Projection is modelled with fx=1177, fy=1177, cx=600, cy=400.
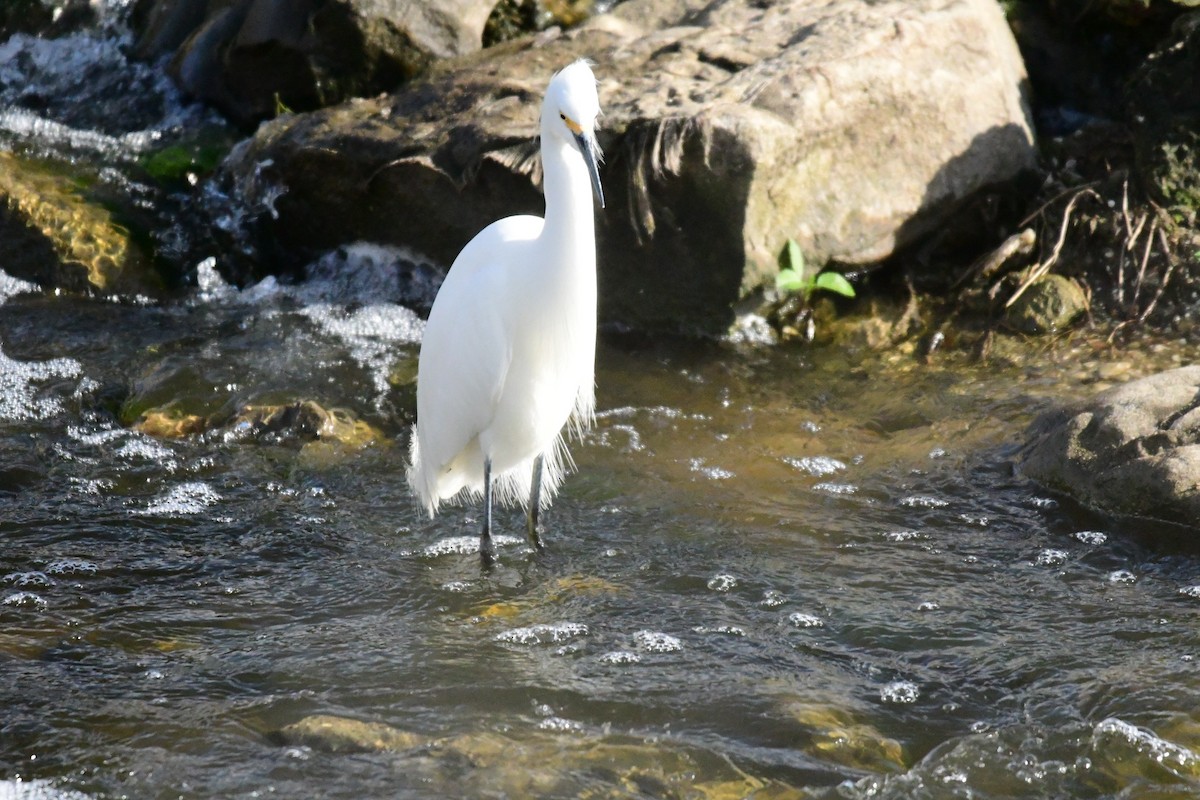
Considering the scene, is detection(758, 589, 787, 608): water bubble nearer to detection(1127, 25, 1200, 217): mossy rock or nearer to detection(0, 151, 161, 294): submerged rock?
detection(1127, 25, 1200, 217): mossy rock

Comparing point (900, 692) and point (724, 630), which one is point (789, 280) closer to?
point (724, 630)

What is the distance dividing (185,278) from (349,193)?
1044 mm

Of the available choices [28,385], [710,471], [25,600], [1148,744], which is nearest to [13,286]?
[28,385]

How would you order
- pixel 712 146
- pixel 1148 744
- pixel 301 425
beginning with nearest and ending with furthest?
1. pixel 1148 744
2. pixel 301 425
3. pixel 712 146

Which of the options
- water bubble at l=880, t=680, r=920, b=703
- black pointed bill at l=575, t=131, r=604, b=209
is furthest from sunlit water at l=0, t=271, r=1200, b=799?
black pointed bill at l=575, t=131, r=604, b=209

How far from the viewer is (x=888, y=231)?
5379 millimetres

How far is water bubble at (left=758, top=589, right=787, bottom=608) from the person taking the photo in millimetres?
3368

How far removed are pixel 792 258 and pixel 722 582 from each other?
202 centimetres

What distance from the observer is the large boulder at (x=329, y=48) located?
626 cm

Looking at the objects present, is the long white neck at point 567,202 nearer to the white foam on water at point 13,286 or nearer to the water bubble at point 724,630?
the water bubble at point 724,630

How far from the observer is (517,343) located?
3.69 metres

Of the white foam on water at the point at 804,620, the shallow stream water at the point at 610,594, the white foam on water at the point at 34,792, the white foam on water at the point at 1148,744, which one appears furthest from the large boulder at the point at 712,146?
the white foam on water at the point at 34,792

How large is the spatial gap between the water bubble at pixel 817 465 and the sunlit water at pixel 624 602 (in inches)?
0.7

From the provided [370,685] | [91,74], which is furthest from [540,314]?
[91,74]
